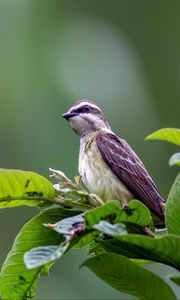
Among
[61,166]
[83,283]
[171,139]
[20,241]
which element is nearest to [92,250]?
[20,241]

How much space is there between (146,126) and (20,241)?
24.8 feet

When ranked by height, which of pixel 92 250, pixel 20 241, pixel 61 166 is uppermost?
pixel 20 241

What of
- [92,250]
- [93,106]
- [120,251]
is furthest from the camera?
[93,106]

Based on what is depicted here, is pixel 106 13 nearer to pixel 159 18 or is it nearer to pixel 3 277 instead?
pixel 159 18

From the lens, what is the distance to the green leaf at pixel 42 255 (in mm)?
2250

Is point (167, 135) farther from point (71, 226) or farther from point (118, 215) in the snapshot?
point (71, 226)

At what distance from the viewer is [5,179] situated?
287cm

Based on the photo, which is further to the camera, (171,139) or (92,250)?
(92,250)

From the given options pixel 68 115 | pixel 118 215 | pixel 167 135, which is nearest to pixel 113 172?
pixel 68 115

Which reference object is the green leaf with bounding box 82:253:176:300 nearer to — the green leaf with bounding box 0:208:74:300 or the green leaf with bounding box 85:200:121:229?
the green leaf with bounding box 85:200:121:229

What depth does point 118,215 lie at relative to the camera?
260 centimetres

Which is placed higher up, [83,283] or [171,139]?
[171,139]

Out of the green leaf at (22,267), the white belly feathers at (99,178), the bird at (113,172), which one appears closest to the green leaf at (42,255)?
the green leaf at (22,267)

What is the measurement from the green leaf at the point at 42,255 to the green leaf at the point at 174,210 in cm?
45
